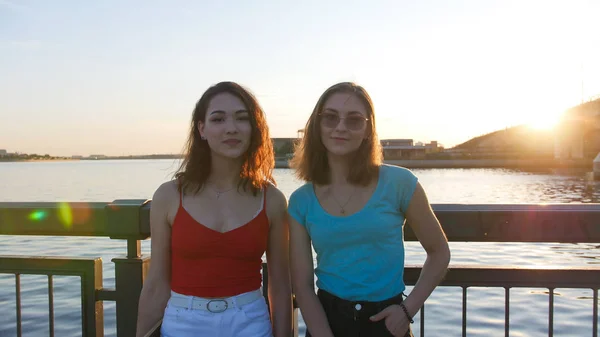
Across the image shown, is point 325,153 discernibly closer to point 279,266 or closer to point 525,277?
point 279,266

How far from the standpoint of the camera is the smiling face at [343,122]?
2.42m

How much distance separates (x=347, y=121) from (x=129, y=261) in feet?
4.81

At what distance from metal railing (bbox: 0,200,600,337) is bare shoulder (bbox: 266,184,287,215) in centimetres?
47

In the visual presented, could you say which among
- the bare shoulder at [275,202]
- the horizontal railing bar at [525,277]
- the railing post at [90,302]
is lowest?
the railing post at [90,302]

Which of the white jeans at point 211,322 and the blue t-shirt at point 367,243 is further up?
the blue t-shirt at point 367,243

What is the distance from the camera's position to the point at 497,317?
7.52 meters

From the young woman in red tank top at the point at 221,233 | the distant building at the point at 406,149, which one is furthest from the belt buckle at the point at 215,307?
the distant building at the point at 406,149

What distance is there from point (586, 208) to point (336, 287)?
4.52 feet

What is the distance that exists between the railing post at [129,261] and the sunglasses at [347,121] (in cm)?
114

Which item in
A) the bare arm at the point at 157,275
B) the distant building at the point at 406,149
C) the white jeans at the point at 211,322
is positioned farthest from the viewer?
the distant building at the point at 406,149

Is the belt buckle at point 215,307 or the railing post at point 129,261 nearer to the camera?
the belt buckle at point 215,307

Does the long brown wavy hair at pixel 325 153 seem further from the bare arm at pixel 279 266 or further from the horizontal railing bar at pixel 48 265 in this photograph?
the horizontal railing bar at pixel 48 265

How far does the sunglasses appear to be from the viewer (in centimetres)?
243

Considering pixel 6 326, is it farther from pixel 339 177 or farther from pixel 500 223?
pixel 500 223
